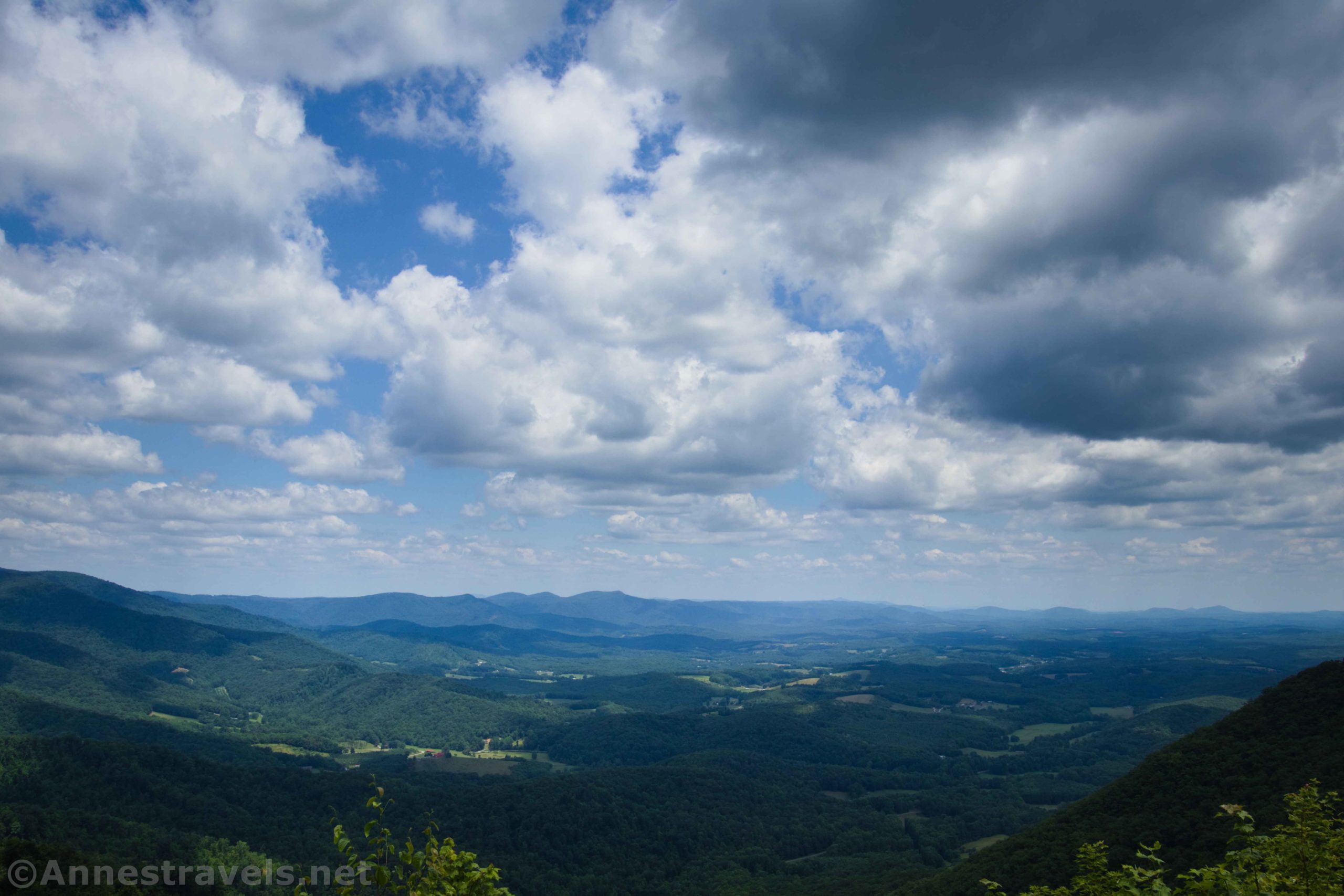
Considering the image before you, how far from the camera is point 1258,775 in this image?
93.6 metres

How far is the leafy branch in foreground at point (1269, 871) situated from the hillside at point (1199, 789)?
78.9m

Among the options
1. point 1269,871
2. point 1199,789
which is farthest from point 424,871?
point 1199,789

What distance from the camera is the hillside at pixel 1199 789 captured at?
8850 cm

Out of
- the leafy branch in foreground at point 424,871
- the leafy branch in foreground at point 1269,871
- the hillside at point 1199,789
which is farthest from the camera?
the hillside at point 1199,789

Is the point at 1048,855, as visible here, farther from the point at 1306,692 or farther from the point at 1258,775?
the point at 1306,692

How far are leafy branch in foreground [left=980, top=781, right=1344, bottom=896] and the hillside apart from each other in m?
78.9

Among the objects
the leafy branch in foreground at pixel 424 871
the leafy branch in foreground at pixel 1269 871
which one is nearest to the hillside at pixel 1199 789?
the leafy branch in foreground at pixel 1269 871

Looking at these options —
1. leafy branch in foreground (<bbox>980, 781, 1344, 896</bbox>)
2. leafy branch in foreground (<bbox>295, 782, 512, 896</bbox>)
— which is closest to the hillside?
leafy branch in foreground (<bbox>980, 781, 1344, 896</bbox>)

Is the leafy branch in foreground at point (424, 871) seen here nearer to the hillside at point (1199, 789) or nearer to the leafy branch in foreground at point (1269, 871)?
the leafy branch in foreground at point (1269, 871)

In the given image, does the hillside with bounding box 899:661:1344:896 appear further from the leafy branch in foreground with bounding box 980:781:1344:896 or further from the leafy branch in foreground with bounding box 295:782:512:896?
the leafy branch in foreground with bounding box 295:782:512:896

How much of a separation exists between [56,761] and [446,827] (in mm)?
108514

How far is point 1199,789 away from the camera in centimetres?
9806

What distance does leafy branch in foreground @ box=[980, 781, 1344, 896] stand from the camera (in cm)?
1764

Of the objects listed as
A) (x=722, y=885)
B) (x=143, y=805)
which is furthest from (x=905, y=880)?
(x=143, y=805)
